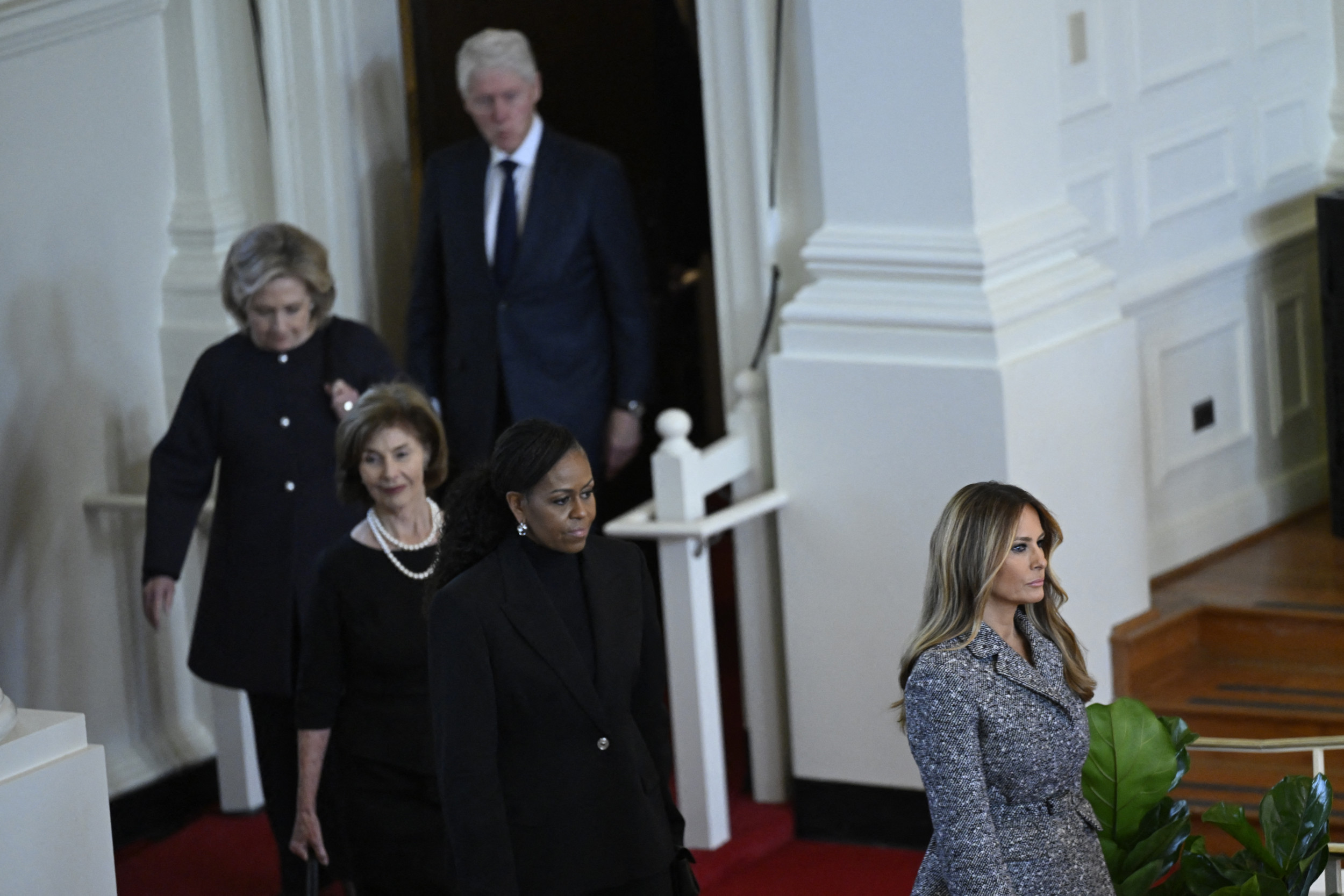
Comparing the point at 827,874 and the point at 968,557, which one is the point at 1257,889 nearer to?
the point at 968,557

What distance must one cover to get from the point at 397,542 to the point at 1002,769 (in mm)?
1430

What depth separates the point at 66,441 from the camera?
548cm

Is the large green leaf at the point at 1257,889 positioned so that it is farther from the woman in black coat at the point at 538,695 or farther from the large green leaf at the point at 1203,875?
the woman in black coat at the point at 538,695

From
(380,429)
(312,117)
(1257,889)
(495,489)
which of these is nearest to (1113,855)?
(1257,889)

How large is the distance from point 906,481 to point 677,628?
68 cm

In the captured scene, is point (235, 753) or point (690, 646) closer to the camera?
point (690, 646)

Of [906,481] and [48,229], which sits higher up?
[48,229]

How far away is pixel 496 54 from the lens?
17.1 ft

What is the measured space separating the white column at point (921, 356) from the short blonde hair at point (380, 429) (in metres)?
1.21

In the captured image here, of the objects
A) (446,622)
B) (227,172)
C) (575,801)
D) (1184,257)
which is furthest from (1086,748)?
(227,172)

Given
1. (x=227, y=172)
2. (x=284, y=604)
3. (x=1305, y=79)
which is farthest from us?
(x=1305, y=79)

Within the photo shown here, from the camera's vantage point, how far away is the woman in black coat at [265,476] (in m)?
4.75

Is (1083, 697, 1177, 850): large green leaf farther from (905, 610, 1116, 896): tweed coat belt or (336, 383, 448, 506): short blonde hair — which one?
(336, 383, 448, 506): short blonde hair

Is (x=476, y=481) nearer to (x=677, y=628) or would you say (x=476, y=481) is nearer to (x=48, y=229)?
(x=677, y=628)
